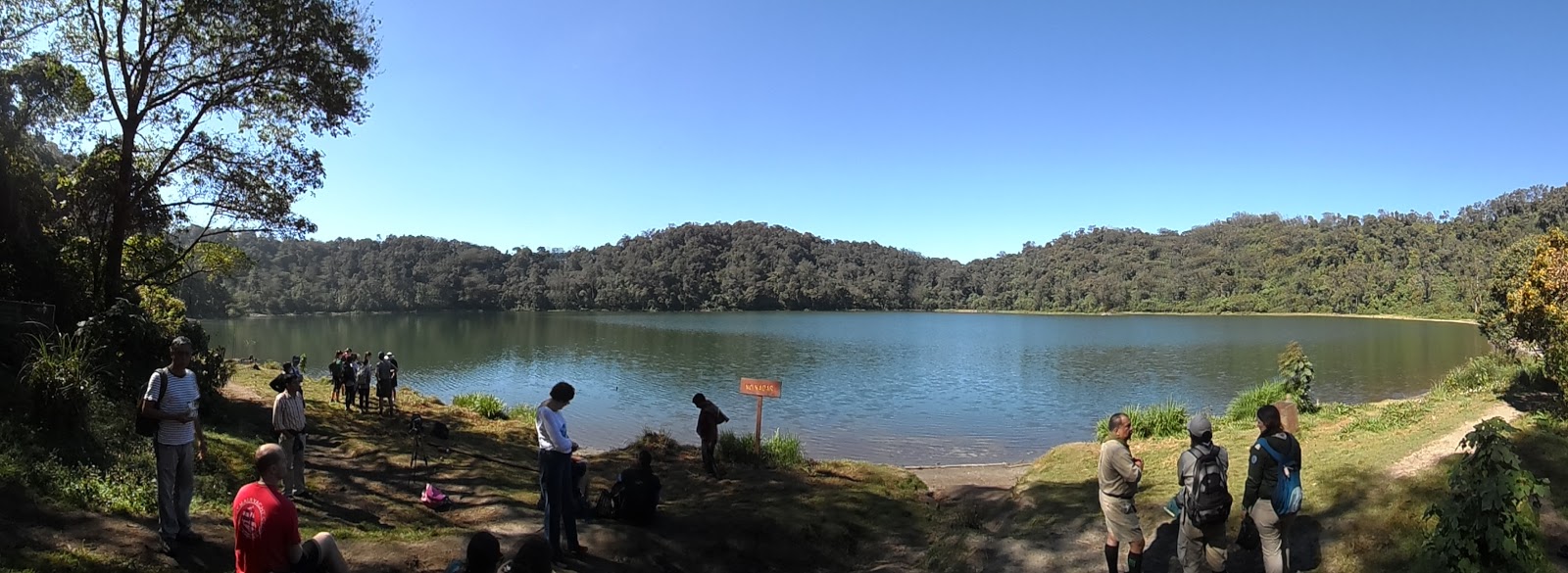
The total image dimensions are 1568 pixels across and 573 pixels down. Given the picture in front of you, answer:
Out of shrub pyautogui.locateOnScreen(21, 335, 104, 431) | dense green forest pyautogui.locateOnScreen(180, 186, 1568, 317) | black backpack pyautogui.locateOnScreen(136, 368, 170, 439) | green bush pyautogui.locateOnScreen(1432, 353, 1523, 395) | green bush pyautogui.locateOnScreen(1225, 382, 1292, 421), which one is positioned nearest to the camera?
black backpack pyautogui.locateOnScreen(136, 368, 170, 439)

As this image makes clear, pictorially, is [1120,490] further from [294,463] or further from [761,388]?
[294,463]

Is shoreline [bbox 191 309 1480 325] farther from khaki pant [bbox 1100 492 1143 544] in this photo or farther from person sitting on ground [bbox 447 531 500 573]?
khaki pant [bbox 1100 492 1143 544]

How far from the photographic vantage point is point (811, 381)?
31.8 m

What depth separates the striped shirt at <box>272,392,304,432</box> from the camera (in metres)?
7.48

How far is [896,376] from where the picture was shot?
112ft

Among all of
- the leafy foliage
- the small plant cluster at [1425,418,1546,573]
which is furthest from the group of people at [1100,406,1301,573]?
the leafy foliage

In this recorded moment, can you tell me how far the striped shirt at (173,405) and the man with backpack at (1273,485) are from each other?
774 cm

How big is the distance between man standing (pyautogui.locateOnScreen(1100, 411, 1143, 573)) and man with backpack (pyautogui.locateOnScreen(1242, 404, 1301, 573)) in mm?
791

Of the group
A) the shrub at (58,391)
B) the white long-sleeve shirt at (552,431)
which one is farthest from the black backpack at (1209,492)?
the shrub at (58,391)

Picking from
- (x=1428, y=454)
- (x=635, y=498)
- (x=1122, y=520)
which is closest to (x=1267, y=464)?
(x=1122, y=520)

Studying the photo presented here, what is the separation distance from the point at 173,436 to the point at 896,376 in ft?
102

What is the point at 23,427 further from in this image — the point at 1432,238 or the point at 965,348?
the point at 1432,238

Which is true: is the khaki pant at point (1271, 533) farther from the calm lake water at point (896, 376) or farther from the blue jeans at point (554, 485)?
the calm lake water at point (896, 376)

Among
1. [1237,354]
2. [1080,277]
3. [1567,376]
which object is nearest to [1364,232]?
[1080,277]
